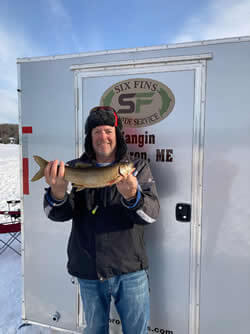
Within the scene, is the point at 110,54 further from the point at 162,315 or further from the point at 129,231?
the point at 162,315

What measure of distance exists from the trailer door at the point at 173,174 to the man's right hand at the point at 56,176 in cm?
95

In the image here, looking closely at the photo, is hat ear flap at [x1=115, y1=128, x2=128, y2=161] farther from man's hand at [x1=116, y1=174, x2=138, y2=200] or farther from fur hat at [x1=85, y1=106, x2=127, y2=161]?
man's hand at [x1=116, y1=174, x2=138, y2=200]

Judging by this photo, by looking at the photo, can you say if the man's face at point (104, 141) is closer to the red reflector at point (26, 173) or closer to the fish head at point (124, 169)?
the fish head at point (124, 169)

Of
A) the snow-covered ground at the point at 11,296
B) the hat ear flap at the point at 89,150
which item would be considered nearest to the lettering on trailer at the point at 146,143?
the hat ear flap at the point at 89,150

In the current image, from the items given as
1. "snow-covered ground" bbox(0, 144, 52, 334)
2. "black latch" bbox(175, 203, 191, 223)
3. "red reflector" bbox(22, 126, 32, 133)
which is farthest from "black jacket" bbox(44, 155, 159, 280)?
"snow-covered ground" bbox(0, 144, 52, 334)

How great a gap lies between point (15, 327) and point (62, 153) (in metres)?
2.59

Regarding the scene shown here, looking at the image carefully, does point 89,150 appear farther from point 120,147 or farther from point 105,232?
point 105,232

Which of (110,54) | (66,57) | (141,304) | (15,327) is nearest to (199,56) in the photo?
(110,54)

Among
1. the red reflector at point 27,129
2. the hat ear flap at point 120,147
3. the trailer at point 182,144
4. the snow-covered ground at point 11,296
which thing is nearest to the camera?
the hat ear flap at point 120,147

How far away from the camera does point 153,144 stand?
246 cm

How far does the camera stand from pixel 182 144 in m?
2.38

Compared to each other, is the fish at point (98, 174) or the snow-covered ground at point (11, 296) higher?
the fish at point (98, 174)

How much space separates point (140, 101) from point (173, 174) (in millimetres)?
868

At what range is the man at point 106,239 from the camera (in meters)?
1.97
